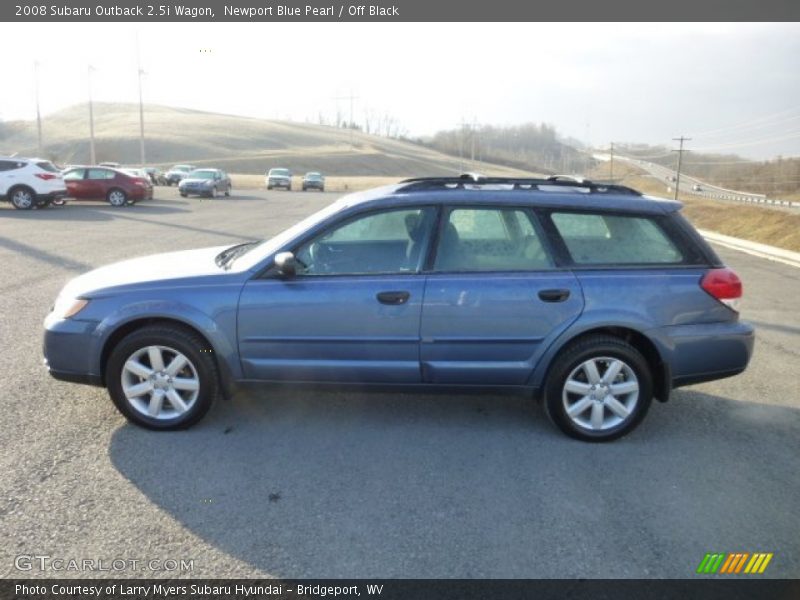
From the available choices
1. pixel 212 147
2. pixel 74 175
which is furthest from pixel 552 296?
pixel 212 147

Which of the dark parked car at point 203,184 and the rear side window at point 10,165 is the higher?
the rear side window at point 10,165

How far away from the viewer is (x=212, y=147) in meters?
96.6

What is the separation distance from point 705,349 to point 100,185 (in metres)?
24.6

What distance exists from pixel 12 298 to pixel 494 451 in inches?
254

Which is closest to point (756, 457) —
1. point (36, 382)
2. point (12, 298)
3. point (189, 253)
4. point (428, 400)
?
point (428, 400)

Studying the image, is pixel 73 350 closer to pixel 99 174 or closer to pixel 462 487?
pixel 462 487

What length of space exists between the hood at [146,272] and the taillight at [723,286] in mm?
3184

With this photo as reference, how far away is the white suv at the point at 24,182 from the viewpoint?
20.2 meters

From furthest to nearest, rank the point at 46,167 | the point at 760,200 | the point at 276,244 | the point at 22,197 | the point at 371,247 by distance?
the point at 760,200 → the point at 46,167 → the point at 22,197 → the point at 371,247 → the point at 276,244

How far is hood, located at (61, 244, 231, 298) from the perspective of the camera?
4059 millimetres

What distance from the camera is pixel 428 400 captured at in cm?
465

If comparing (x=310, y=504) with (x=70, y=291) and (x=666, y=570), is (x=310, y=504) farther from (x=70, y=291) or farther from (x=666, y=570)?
(x=70, y=291)

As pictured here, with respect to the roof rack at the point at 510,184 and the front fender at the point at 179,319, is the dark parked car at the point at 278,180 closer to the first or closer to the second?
the roof rack at the point at 510,184

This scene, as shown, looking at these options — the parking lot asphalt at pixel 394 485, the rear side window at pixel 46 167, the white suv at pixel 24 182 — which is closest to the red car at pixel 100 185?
the rear side window at pixel 46 167
